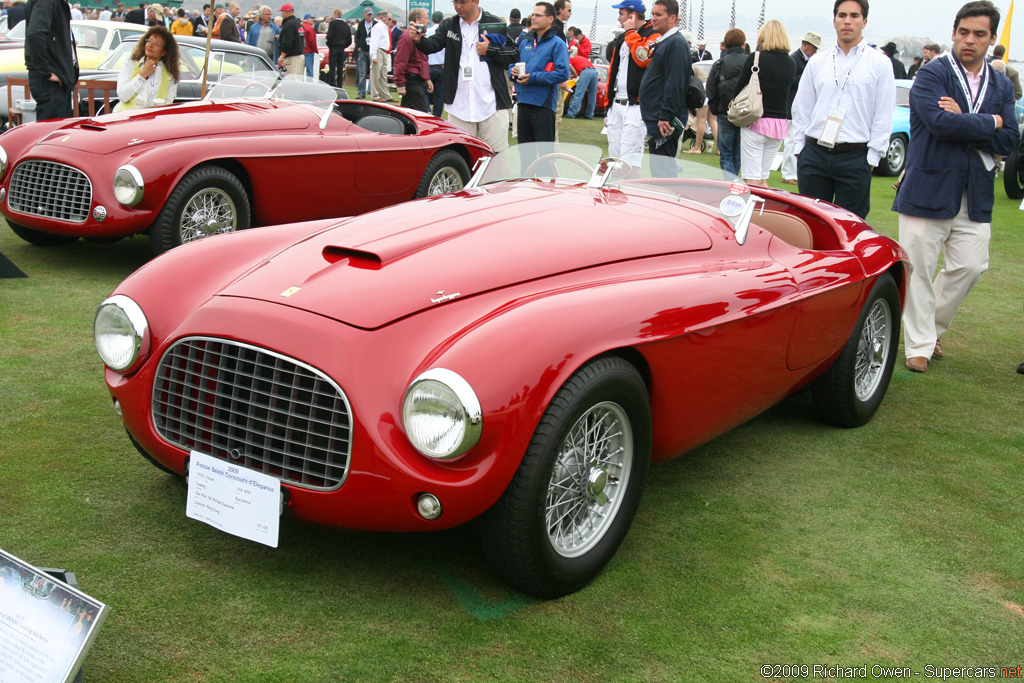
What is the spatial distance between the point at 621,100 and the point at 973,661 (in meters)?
6.97

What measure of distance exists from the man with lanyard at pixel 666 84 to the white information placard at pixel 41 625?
660 cm

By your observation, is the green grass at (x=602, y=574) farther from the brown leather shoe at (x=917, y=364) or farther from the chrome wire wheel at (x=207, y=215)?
the chrome wire wheel at (x=207, y=215)

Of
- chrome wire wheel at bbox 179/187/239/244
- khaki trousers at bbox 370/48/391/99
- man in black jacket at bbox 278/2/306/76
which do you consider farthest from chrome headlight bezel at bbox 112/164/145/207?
khaki trousers at bbox 370/48/391/99

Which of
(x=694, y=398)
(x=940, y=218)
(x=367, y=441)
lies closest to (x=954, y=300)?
(x=940, y=218)

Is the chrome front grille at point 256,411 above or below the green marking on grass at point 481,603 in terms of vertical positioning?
above

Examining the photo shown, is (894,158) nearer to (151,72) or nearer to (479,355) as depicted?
(151,72)

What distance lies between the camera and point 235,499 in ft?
8.65

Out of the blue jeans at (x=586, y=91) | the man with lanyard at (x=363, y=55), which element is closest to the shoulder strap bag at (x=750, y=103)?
the blue jeans at (x=586, y=91)

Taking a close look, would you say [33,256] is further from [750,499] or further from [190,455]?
[750,499]

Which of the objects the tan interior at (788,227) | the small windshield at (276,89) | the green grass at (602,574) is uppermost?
the small windshield at (276,89)

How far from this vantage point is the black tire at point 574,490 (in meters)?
2.55

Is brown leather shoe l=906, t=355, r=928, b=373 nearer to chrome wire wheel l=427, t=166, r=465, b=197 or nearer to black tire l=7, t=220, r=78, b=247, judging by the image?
→ chrome wire wheel l=427, t=166, r=465, b=197

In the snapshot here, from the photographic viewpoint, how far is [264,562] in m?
2.85

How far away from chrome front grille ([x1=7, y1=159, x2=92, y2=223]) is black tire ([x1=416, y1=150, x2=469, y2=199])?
2.61 m
